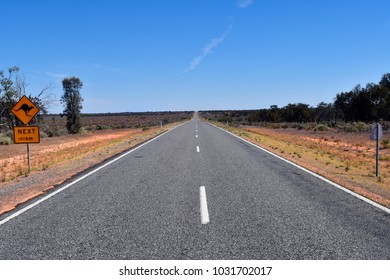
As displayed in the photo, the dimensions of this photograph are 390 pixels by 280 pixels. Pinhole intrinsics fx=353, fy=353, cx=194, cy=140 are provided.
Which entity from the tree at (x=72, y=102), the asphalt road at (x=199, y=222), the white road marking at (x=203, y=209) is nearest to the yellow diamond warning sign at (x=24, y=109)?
the asphalt road at (x=199, y=222)

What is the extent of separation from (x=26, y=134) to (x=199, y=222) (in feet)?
30.5

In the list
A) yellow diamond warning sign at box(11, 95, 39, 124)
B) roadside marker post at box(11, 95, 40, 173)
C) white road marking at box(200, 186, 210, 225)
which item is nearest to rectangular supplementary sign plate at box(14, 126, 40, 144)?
roadside marker post at box(11, 95, 40, 173)

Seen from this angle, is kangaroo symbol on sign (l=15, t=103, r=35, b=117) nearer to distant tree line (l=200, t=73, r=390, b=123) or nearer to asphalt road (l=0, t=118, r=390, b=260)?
asphalt road (l=0, t=118, r=390, b=260)

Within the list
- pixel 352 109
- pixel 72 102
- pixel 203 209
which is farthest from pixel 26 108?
pixel 352 109

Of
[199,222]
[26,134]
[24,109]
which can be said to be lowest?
[199,222]

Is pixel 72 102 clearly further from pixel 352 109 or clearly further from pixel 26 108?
pixel 352 109

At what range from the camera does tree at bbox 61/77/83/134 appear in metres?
43.7

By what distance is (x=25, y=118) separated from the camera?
12414mm

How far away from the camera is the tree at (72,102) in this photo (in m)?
43.7

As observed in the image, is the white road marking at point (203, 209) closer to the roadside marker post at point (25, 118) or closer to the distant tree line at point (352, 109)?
the roadside marker post at point (25, 118)

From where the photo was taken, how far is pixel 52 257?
4441 mm

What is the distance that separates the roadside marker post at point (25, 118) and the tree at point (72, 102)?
108 feet
